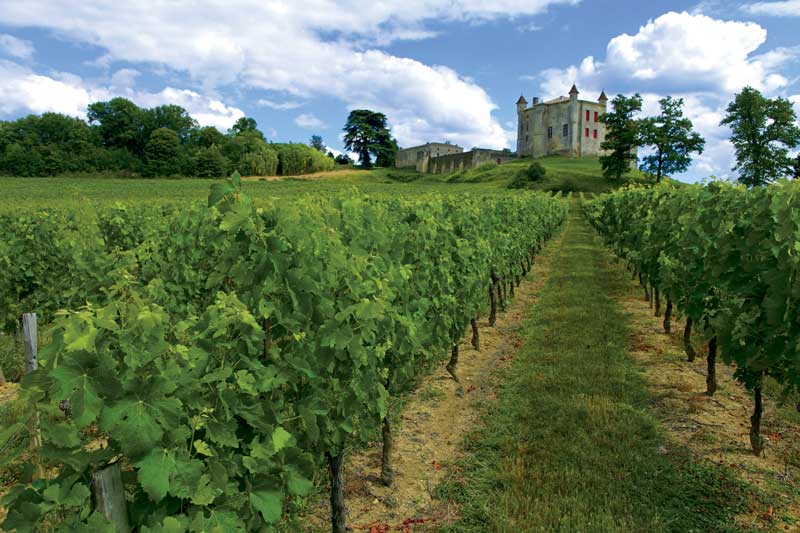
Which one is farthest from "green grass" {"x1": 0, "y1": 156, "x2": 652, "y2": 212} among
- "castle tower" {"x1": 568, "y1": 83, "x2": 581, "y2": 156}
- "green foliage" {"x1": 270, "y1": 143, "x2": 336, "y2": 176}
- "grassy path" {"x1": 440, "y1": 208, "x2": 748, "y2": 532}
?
"grassy path" {"x1": 440, "y1": 208, "x2": 748, "y2": 532}

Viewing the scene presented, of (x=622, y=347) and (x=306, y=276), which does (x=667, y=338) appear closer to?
(x=622, y=347)

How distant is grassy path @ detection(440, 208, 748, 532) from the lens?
4.22 metres

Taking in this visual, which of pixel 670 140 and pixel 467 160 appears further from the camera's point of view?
pixel 467 160

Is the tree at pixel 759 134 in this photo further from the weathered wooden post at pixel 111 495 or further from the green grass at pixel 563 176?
the weathered wooden post at pixel 111 495

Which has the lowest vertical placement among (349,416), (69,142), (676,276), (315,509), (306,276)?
(315,509)

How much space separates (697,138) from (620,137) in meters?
8.38

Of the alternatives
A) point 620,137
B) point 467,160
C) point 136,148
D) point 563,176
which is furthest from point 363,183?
point 136,148

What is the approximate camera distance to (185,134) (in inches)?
3671

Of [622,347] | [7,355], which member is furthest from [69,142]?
Answer: [622,347]

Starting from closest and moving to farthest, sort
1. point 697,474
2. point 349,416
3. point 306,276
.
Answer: point 306,276, point 349,416, point 697,474

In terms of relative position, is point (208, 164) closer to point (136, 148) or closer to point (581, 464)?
point (136, 148)

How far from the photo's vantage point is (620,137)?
60.1 metres

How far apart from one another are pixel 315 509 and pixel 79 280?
5790mm

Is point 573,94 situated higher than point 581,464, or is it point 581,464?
point 573,94
